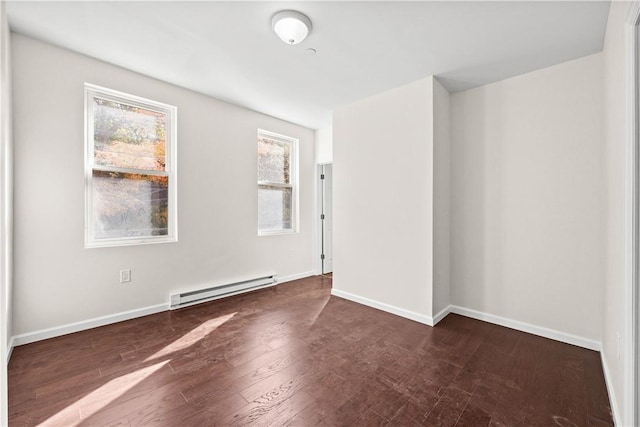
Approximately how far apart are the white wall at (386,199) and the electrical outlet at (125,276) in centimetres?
251

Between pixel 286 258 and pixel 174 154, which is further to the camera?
pixel 286 258

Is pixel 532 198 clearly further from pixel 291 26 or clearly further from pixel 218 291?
pixel 218 291

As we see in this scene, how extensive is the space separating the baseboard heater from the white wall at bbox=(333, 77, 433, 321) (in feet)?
3.65

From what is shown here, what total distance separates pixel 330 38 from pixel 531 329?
3387 mm

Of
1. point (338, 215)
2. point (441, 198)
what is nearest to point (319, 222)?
point (338, 215)

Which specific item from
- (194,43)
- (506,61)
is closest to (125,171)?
(194,43)

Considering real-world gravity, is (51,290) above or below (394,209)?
below

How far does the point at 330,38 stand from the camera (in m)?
2.48

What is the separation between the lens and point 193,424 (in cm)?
168

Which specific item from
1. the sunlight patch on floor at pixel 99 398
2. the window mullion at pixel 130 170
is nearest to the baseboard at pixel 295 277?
the window mullion at pixel 130 170

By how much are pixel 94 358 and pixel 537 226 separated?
4.20 metres

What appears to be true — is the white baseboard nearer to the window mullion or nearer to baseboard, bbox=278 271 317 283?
the window mullion

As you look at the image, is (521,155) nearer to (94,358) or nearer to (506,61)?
(506,61)

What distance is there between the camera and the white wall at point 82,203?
8.48ft
